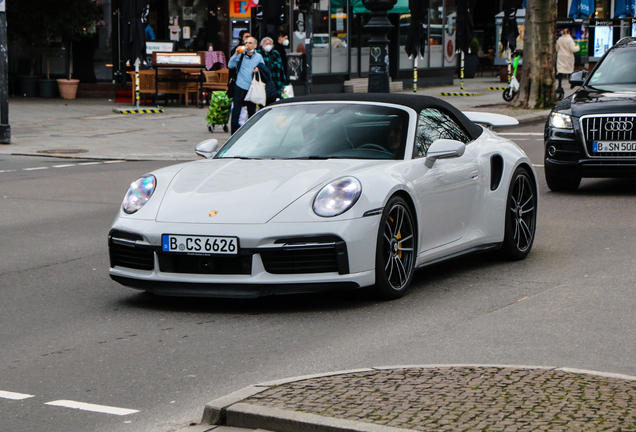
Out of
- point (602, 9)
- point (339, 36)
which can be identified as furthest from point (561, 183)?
point (602, 9)

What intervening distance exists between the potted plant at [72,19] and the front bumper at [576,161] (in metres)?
19.0

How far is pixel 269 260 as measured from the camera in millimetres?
6367

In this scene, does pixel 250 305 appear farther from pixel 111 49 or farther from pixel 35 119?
pixel 111 49

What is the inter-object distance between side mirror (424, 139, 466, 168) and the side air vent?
2.93ft

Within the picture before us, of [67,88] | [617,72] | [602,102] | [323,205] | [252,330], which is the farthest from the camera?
[67,88]

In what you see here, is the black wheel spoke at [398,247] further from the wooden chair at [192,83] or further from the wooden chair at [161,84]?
the wooden chair at [192,83]

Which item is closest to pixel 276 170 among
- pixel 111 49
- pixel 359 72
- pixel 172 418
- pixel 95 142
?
pixel 172 418

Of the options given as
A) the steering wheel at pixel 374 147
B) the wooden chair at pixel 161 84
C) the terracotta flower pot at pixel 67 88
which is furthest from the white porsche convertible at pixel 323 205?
the terracotta flower pot at pixel 67 88

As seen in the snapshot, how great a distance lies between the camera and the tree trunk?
89.8 feet

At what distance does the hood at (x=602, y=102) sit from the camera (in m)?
12.1

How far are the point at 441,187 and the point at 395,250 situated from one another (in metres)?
0.75

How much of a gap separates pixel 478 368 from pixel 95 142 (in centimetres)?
1589

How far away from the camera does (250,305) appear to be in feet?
22.4

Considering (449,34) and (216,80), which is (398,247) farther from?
(449,34)
